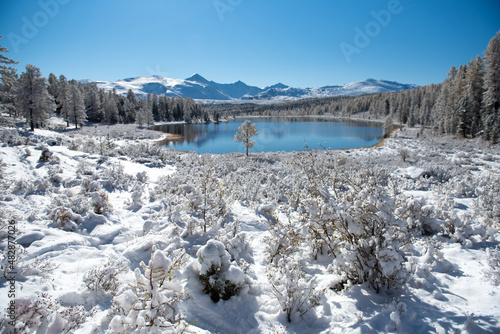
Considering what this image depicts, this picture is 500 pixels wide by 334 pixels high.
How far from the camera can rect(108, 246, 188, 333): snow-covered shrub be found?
198 centimetres

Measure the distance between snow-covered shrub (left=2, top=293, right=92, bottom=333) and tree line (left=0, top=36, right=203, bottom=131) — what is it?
51.9 feet

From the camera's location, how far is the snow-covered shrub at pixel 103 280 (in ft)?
10.1

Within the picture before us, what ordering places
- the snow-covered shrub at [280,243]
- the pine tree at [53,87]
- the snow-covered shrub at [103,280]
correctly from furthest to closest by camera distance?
the pine tree at [53,87]
the snow-covered shrub at [280,243]
the snow-covered shrub at [103,280]

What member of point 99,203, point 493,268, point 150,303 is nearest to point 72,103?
→ point 99,203

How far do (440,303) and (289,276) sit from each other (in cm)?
219

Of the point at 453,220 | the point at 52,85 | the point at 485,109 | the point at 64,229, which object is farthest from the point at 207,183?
the point at 52,85

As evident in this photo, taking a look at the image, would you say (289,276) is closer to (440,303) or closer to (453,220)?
(440,303)

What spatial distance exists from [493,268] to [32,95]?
4366cm

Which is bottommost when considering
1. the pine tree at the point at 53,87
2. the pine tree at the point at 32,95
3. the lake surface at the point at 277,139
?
the lake surface at the point at 277,139

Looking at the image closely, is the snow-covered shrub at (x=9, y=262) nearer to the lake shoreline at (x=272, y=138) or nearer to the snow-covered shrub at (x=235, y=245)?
the snow-covered shrub at (x=235, y=245)

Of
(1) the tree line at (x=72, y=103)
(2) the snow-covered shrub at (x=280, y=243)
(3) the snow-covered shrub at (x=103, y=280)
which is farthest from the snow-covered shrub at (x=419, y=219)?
(1) the tree line at (x=72, y=103)

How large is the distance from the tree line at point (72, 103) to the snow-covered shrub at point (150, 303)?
16.8 meters

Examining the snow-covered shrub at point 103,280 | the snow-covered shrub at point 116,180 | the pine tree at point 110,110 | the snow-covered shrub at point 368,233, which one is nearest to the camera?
the snow-covered shrub at point 103,280

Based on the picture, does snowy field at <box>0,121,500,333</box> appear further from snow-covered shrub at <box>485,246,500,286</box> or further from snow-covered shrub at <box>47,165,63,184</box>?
snow-covered shrub at <box>47,165,63,184</box>
